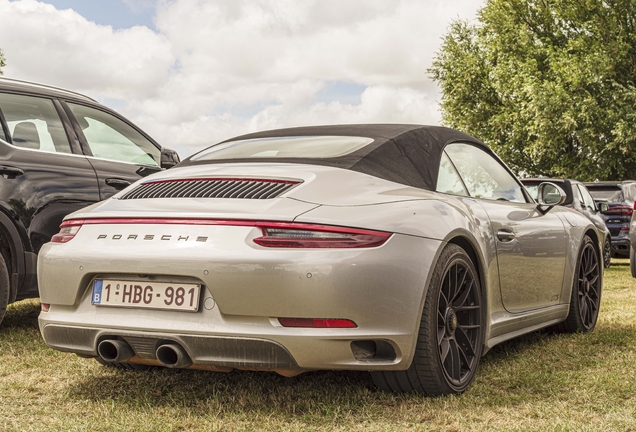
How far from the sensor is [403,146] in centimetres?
437

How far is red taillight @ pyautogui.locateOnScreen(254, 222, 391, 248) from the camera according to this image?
11.3 feet

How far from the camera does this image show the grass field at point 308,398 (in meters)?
3.56

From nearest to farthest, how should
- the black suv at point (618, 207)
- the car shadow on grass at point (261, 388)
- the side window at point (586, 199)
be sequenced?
the car shadow on grass at point (261, 388) < the side window at point (586, 199) < the black suv at point (618, 207)

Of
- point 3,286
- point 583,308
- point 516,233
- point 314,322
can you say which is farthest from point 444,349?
point 3,286

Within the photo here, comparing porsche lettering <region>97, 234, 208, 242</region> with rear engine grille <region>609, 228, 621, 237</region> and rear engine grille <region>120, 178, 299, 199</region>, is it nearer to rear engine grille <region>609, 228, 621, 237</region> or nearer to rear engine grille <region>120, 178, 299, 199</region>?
rear engine grille <region>120, 178, 299, 199</region>

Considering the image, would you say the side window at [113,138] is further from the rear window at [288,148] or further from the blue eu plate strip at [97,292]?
the blue eu plate strip at [97,292]

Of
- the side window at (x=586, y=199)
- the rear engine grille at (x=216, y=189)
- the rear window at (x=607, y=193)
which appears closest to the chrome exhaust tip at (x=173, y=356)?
the rear engine grille at (x=216, y=189)

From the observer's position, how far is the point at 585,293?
6223mm

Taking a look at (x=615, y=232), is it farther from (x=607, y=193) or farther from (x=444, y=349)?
(x=444, y=349)

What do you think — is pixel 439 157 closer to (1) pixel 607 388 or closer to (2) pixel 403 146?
(2) pixel 403 146

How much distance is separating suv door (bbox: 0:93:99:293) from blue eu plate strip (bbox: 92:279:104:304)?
218 centimetres

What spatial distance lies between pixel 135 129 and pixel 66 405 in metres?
3.48

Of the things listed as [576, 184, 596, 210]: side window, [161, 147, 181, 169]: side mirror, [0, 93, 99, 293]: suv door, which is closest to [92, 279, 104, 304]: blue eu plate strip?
[0, 93, 99, 293]: suv door

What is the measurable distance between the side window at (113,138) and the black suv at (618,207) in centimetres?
1191
